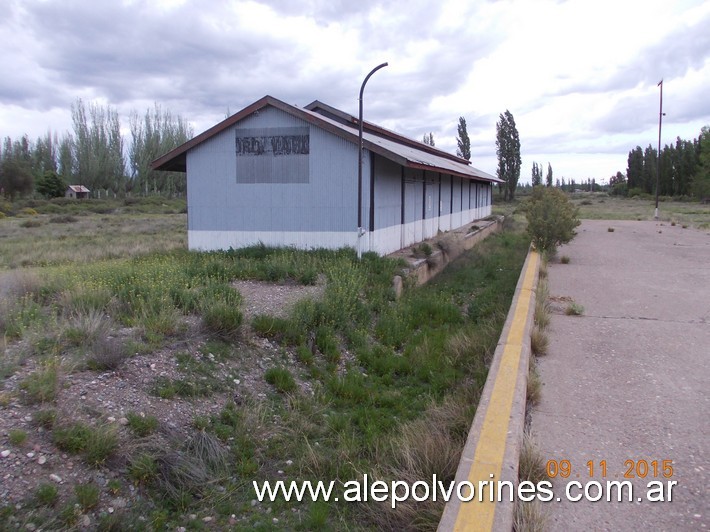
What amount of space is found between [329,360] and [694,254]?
1308 cm

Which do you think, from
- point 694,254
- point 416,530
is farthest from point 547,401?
point 694,254

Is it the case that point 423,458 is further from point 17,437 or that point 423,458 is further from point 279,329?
point 279,329

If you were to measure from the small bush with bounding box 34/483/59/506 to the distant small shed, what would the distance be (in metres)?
75.6

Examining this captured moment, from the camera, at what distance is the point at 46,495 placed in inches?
142

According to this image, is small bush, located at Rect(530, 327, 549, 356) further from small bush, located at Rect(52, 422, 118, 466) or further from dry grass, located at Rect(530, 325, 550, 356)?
small bush, located at Rect(52, 422, 118, 466)

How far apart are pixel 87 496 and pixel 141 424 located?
88cm

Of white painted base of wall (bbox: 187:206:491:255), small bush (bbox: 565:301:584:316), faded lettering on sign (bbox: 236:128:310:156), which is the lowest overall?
small bush (bbox: 565:301:584:316)

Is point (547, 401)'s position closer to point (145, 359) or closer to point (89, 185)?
point (145, 359)

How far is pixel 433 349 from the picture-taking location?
25.4ft

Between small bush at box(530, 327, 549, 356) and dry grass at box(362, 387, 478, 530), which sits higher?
small bush at box(530, 327, 549, 356)

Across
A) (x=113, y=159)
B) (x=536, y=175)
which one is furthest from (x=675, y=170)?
(x=113, y=159)

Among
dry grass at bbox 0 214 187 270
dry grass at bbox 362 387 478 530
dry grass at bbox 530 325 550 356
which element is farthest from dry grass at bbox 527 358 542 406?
dry grass at bbox 0 214 187 270

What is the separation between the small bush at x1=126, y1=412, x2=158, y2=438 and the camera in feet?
14.9

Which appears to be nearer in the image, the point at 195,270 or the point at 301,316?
the point at 301,316
